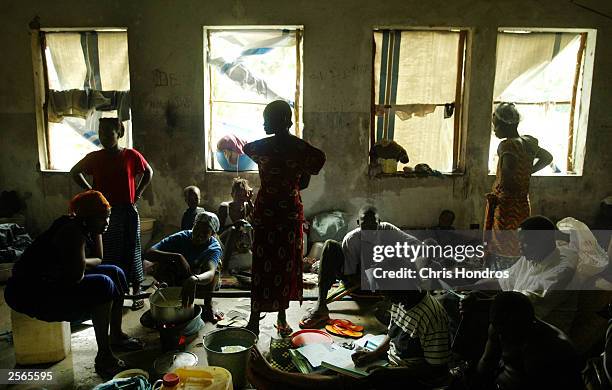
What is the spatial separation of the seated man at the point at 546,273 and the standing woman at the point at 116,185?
10.7 feet

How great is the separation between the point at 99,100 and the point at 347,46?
134 inches

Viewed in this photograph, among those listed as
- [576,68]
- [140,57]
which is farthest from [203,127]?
[576,68]

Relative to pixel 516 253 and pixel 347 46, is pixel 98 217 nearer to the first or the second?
pixel 516 253

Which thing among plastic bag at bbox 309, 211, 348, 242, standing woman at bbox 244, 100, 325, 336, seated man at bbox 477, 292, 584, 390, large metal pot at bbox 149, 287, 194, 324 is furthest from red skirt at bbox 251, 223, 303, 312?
plastic bag at bbox 309, 211, 348, 242

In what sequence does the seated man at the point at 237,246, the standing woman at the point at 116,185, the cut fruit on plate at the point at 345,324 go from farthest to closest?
the seated man at the point at 237,246
the standing woman at the point at 116,185
the cut fruit on plate at the point at 345,324

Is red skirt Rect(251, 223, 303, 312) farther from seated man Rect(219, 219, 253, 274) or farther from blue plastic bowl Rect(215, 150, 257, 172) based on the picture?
blue plastic bowl Rect(215, 150, 257, 172)

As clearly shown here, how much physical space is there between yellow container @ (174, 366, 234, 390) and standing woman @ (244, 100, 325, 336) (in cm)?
93

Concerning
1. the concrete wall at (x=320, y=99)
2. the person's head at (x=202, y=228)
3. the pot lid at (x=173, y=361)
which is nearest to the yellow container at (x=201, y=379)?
the pot lid at (x=173, y=361)

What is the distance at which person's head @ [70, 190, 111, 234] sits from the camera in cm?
286

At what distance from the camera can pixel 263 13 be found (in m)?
5.62

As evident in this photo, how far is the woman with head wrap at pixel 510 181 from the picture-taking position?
3793 mm

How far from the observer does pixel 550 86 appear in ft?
19.9

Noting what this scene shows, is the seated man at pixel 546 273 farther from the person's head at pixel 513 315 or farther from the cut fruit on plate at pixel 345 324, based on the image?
Answer: the cut fruit on plate at pixel 345 324

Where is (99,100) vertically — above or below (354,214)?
above
